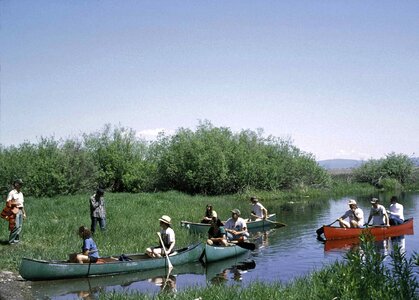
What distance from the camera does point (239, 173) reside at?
4997cm

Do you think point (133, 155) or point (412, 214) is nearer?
point (412, 214)

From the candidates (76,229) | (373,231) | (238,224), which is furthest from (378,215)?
(76,229)

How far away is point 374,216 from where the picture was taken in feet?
69.7

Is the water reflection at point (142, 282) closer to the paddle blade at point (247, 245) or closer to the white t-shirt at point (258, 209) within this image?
the paddle blade at point (247, 245)

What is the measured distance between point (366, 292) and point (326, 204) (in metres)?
33.8

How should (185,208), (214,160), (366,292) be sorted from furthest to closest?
(214,160), (185,208), (366,292)

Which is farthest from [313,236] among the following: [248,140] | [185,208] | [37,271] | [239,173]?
[248,140]

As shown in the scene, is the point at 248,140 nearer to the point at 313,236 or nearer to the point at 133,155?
the point at 133,155

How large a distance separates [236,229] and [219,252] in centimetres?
247

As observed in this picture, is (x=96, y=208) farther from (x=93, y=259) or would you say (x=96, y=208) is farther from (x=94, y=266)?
(x=94, y=266)

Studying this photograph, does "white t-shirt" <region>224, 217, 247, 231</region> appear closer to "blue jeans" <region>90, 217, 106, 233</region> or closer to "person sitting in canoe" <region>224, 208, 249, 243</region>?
"person sitting in canoe" <region>224, 208, 249, 243</region>

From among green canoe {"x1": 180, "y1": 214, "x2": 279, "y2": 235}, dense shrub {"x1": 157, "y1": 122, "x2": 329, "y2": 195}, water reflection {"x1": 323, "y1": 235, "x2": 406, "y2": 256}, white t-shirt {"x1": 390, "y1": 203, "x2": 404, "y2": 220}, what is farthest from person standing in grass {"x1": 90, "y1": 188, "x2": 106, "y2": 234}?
dense shrub {"x1": 157, "y1": 122, "x2": 329, "y2": 195}

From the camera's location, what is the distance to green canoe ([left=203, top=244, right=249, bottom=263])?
53.2ft

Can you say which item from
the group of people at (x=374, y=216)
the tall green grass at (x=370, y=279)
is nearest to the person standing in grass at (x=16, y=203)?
the tall green grass at (x=370, y=279)
